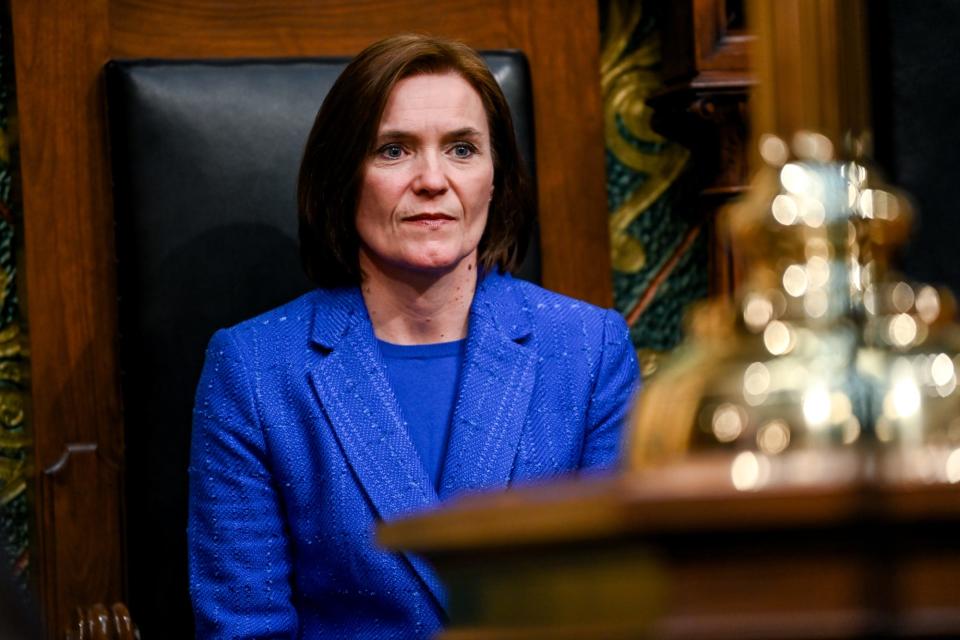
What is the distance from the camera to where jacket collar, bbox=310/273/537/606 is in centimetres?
219

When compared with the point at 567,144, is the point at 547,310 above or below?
below

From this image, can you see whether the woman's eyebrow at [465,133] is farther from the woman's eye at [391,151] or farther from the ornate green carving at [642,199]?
the ornate green carving at [642,199]

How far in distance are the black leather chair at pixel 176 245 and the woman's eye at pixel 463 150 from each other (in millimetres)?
285

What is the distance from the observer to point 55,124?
2.57 m

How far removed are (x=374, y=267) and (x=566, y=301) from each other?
0.95ft

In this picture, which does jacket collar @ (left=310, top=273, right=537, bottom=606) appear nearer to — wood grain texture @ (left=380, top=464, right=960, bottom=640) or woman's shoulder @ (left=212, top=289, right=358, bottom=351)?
woman's shoulder @ (left=212, top=289, right=358, bottom=351)

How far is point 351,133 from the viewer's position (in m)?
2.35

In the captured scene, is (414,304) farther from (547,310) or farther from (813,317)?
(813,317)

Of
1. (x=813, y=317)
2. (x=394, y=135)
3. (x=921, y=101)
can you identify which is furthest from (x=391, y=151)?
(x=813, y=317)

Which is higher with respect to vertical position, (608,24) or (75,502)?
(608,24)

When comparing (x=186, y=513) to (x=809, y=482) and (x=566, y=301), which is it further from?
(x=809, y=482)

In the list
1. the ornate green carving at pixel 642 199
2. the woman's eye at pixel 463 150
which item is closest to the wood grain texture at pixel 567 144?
the ornate green carving at pixel 642 199

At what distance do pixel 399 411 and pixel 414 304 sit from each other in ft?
0.59

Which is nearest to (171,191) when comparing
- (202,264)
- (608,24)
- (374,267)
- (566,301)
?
(202,264)
